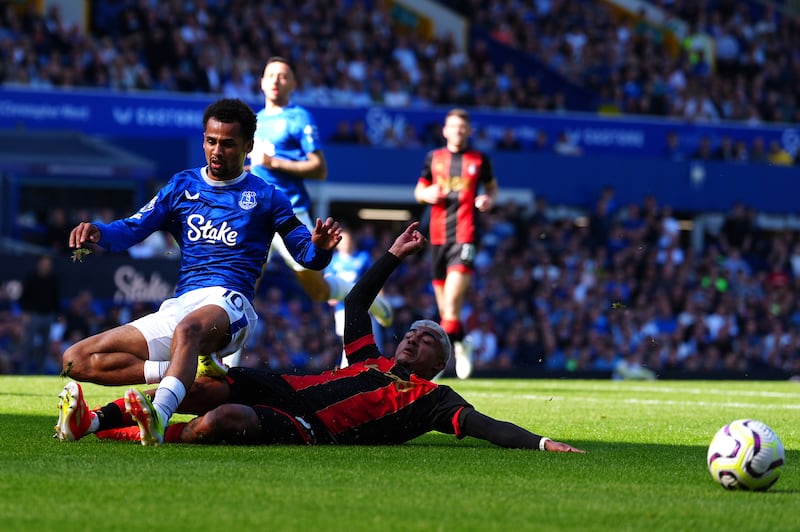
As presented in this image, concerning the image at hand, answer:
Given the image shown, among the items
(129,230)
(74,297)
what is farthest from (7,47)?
(129,230)

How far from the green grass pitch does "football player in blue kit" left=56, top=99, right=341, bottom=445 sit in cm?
50

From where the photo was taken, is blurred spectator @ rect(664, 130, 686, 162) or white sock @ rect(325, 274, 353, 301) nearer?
white sock @ rect(325, 274, 353, 301)

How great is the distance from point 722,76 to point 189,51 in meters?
14.2

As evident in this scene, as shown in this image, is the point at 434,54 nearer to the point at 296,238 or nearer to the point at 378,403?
the point at 296,238

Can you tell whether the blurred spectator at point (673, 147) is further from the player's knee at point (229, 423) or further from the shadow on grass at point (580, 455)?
the player's knee at point (229, 423)

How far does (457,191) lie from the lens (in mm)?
13188

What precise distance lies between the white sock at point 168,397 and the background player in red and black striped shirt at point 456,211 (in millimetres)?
6520

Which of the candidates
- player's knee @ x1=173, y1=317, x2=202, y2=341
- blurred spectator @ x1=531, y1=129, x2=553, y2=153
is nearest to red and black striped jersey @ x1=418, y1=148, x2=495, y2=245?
player's knee @ x1=173, y1=317, x2=202, y2=341

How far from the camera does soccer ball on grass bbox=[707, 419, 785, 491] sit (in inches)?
219

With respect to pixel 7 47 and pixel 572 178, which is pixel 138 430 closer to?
pixel 7 47

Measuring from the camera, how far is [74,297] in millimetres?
18109

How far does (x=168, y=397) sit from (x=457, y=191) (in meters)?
7.04

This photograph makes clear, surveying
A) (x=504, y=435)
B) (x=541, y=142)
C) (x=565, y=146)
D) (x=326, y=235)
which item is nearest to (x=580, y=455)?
(x=504, y=435)

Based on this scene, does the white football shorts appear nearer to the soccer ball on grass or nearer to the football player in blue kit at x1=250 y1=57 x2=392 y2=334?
the soccer ball on grass
